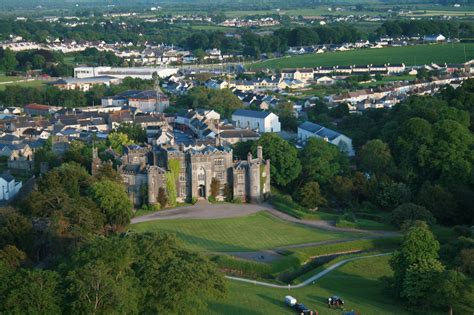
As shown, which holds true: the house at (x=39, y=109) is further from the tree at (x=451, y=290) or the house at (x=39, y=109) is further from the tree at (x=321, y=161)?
the tree at (x=451, y=290)

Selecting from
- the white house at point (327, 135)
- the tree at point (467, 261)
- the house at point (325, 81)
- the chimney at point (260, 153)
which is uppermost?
the chimney at point (260, 153)

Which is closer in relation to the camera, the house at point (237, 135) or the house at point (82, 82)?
the house at point (237, 135)

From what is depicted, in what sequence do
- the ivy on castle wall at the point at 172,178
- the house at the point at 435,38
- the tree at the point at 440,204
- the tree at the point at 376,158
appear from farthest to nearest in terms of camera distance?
the house at the point at 435,38 < the tree at the point at 376,158 < the ivy on castle wall at the point at 172,178 < the tree at the point at 440,204

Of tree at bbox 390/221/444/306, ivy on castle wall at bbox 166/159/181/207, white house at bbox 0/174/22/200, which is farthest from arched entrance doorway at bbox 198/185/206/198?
tree at bbox 390/221/444/306

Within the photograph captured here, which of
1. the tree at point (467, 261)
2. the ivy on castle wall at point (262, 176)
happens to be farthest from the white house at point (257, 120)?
the tree at point (467, 261)

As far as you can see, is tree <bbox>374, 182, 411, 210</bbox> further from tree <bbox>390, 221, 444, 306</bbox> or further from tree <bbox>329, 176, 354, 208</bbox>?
tree <bbox>390, 221, 444, 306</bbox>

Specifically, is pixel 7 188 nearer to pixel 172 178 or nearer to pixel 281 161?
pixel 172 178

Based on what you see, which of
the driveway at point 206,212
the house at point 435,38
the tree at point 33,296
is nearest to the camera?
the tree at point 33,296

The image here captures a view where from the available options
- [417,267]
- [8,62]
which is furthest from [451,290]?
[8,62]

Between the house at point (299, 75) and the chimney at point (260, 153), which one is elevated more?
the chimney at point (260, 153)
